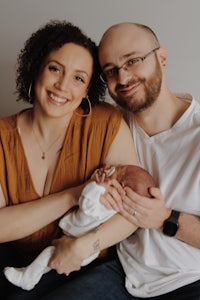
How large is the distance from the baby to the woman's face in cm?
35

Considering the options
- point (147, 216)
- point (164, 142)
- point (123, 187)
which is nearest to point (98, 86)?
point (164, 142)

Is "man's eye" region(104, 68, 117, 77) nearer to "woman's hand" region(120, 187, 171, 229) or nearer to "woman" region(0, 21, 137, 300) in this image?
"woman" region(0, 21, 137, 300)

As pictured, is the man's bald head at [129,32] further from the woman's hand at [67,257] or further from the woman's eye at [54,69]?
the woman's hand at [67,257]

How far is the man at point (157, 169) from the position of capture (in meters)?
1.29

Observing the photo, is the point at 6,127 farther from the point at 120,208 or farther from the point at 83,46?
the point at 120,208

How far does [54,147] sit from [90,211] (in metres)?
0.43

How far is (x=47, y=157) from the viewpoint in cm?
153

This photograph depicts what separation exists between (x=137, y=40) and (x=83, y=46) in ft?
0.78

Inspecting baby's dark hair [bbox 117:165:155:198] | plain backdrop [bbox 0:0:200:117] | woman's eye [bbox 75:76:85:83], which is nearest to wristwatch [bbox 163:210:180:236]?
baby's dark hair [bbox 117:165:155:198]

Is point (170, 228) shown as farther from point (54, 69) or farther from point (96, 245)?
point (54, 69)

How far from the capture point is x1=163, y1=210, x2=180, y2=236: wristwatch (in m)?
1.28

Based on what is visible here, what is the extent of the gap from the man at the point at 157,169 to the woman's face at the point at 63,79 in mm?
101

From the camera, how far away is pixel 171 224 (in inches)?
50.4

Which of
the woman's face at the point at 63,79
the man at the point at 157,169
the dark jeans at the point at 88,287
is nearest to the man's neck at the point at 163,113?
the man at the point at 157,169
